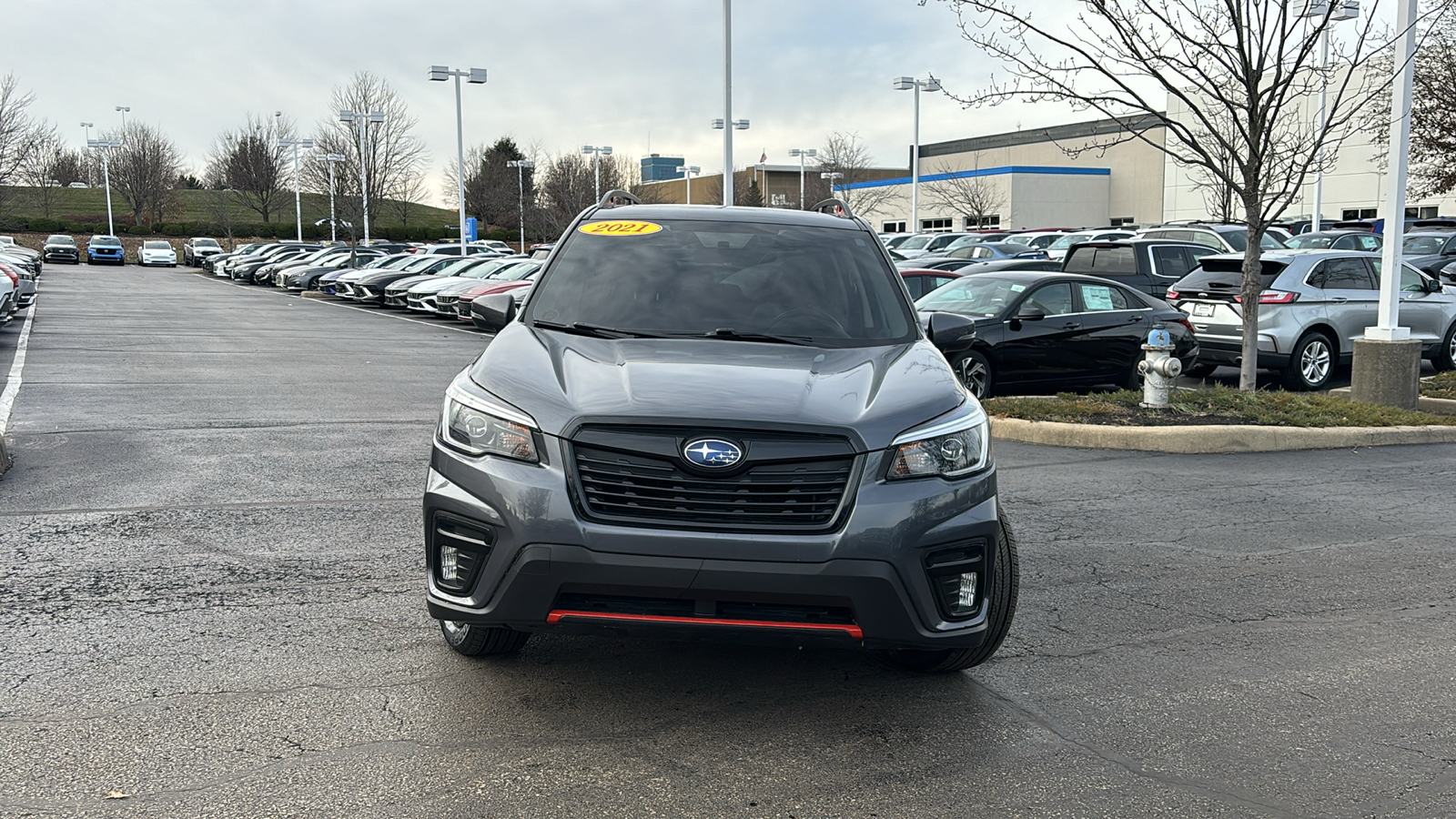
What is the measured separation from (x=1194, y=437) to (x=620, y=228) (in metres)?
6.53

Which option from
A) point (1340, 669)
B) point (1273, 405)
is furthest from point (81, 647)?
point (1273, 405)

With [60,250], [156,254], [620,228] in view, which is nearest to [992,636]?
[620,228]

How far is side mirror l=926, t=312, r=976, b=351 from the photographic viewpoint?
18.3ft

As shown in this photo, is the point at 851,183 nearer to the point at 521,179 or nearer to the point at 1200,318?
the point at 521,179

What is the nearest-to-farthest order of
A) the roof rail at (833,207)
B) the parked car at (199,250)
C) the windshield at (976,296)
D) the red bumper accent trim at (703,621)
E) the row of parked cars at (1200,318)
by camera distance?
the red bumper accent trim at (703,621), the roof rail at (833,207), the row of parked cars at (1200,318), the windshield at (976,296), the parked car at (199,250)

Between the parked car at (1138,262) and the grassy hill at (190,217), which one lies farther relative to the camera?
the grassy hill at (190,217)

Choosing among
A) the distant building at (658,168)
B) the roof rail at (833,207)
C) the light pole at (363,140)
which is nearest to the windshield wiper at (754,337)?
the roof rail at (833,207)

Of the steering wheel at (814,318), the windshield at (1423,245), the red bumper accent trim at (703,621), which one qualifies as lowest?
the red bumper accent trim at (703,621)

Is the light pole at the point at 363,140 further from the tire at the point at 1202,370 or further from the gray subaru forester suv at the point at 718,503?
the gray subaru forester suv at the point at 718,503

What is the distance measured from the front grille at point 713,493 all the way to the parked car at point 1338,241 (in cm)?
2559

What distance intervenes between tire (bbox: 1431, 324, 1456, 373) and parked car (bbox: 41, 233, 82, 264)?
62193 millimetres

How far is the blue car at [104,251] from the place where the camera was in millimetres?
61094

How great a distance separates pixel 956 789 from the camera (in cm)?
363

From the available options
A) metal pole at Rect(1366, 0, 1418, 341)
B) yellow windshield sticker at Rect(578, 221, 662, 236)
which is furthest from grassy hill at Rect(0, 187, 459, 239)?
yellow windshield sticker at Rect(578, 221, 662, 236)
